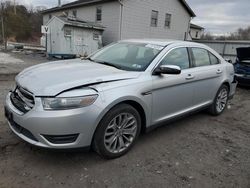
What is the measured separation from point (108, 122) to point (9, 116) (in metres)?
1.27

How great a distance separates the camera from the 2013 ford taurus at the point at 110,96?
2.48 metres

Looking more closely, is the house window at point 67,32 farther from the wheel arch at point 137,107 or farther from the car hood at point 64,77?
the wheel arch at point 137,107

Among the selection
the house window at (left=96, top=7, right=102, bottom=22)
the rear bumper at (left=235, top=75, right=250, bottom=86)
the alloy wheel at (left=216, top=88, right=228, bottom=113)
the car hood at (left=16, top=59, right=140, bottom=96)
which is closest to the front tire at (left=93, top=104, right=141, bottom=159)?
Answer: the car hood at (left=16, top=59, right=140, bottom=96)

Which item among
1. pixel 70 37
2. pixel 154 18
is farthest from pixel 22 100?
pixel 154 18

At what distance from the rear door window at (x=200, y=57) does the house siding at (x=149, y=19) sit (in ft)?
46.4

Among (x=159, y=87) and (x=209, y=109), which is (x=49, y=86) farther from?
(x=209, y=109)

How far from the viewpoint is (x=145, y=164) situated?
9.77 feet

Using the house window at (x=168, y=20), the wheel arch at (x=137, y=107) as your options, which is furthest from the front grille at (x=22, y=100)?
the house window at (x=168, y=20)

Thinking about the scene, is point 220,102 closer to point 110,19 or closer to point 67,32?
point 67,32

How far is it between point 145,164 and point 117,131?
0.57 metres

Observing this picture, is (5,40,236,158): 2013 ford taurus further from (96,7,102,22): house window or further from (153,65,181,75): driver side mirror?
(96,7,102,22): house window

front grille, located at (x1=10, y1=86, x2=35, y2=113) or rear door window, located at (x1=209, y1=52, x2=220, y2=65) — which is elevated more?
rear door window, located at (x1=209, y1=52, x2=220, y2=65)

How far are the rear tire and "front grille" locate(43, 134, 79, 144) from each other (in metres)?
3.34

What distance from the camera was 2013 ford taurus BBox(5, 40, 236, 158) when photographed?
2484mm
